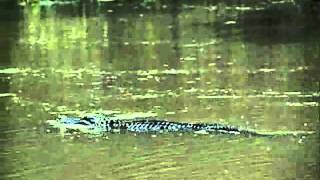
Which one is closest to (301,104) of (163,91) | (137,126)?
(163,91)

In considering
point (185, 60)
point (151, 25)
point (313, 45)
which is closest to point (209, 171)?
point (185, 60)

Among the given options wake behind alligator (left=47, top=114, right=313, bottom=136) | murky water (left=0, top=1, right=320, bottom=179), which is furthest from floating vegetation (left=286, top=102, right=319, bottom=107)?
wake behind alligator (left=47, top=114, right=313, bottom=136)

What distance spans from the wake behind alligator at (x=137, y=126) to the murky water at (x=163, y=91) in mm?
191

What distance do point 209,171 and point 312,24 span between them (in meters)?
14.5

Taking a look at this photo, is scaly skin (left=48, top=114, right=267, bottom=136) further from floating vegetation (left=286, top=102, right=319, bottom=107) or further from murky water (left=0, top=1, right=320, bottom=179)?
floating vegetation (left=286, top=102, right=319, bottom=107)

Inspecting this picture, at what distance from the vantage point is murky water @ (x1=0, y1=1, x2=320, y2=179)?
23.4 feet

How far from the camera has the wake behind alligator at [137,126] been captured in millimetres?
8453

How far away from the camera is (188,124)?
871 centimetres

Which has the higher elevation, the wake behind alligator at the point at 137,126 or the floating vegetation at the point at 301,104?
the floating vegetation at the point at 301,104

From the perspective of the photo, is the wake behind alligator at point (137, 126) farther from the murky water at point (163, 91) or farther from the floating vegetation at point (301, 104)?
the floating vegetation at point (301, 104)

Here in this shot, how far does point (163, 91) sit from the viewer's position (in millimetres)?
10867

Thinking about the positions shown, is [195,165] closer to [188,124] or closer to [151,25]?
[188,124]

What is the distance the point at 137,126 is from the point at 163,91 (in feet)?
7.26

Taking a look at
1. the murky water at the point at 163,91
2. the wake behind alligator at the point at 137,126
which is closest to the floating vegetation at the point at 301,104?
the murky water at the point at 163,91
